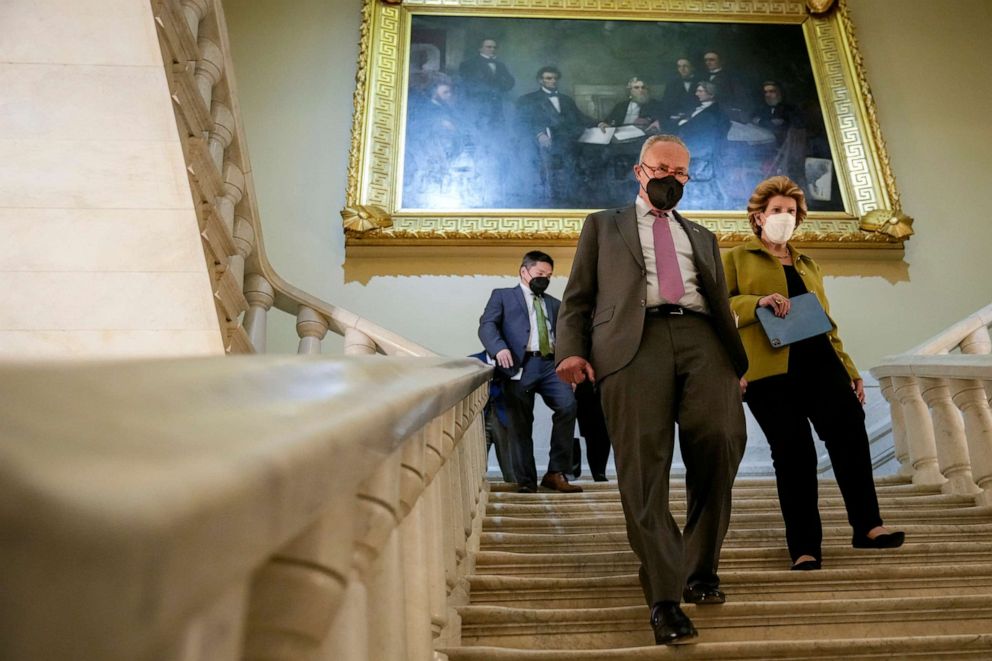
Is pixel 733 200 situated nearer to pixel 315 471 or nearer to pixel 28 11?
pixel 28 11

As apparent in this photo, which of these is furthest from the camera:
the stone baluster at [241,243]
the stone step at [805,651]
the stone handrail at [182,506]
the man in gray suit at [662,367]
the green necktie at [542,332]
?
the green necktie at [542,332]

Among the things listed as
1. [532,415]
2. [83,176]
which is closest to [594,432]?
[532,415]

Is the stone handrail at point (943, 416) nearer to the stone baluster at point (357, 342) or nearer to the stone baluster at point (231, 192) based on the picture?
the stone baluster at point (357, 342)

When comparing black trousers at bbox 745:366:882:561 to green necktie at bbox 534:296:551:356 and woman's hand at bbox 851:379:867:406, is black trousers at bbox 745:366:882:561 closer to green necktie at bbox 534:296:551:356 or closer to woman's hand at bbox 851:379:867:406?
woman's hand at bbox 851:379:867:406

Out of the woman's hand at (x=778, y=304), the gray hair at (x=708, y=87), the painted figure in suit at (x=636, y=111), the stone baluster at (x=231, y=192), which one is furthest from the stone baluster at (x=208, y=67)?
the gray hair at (x=708, y=87)

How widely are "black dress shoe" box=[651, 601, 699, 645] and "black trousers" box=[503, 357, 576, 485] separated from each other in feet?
7.72

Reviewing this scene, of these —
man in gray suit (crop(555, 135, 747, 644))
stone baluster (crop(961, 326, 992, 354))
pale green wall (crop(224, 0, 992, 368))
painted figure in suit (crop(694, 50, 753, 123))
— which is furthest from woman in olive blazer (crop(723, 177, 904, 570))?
painted figure in suit (crop(694, 50, 753, 123))

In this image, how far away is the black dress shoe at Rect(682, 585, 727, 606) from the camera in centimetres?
259

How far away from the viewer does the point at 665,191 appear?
289 cm

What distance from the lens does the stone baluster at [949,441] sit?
435cm

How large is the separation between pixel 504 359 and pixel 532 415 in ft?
1.09

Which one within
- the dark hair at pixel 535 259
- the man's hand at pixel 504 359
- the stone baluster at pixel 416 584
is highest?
the dark hair at pixel 535 259

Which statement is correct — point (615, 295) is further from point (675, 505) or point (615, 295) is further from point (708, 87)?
point (708, 87)

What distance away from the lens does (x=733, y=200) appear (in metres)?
7.67
